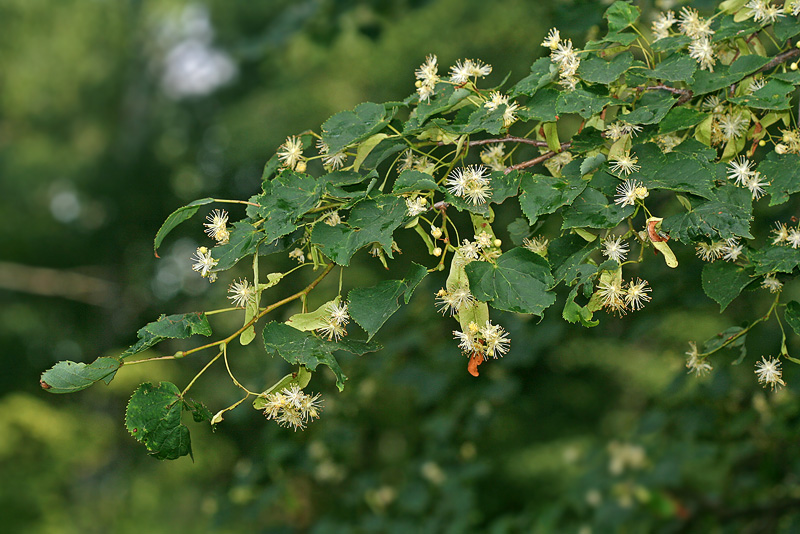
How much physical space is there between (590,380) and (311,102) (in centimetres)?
231

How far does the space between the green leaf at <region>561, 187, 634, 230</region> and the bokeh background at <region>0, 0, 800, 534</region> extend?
629 millimetres

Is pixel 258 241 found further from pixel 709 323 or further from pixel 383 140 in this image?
pixel 709 323

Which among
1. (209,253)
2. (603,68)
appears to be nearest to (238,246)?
(209,253)

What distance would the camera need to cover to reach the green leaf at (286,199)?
0.55m

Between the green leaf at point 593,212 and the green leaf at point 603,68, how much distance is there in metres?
0.09

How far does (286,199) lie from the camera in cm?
56

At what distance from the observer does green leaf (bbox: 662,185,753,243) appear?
53cm

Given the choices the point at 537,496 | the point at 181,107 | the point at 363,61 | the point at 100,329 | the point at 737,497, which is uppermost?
the point at 363,61

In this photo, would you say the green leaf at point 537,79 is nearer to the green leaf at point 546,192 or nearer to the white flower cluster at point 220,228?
the green leaf at point 546,192

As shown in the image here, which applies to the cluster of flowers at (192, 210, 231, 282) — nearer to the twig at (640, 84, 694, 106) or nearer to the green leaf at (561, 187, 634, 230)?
the green leaf at (561, 187, 634, 230)

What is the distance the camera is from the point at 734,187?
0.56 m

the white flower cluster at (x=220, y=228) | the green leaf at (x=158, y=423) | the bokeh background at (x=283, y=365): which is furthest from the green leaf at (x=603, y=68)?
the bokeh background at (x=283, y=365)

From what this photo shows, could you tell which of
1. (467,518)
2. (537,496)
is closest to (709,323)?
(537,496)

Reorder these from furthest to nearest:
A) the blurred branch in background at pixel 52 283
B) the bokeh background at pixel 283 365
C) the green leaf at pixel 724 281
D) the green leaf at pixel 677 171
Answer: the blurred branch in background at pixel 52 283 < the bokeh background at pixel 283 365 < the green leaf at pixel 724 281 < the green leaf at pixel 677 171
